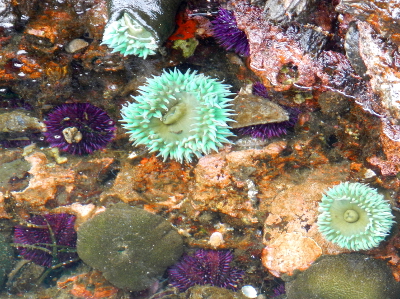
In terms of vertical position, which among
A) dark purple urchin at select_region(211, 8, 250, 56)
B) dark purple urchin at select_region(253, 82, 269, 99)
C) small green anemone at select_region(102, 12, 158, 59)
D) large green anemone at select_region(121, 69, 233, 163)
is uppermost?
dark purple urchin at select_region(211, 8, 250, 56)

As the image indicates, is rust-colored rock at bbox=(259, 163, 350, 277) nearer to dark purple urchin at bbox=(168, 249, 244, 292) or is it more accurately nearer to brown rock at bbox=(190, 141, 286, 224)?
brown rock at bbox=(190, 141, 286, 224)

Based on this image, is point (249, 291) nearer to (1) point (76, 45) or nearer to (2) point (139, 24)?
(2) point (139, 24)

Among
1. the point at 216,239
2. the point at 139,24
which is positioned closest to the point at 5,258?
the point at 216,239

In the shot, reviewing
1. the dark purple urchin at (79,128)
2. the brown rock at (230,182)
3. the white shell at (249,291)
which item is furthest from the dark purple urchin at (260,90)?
the white shell at (249,291)

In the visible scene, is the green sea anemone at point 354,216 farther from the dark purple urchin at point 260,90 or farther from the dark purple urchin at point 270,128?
the dark purple urchin at point 260,90

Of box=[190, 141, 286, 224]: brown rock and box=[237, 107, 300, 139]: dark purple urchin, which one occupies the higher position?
box=[237, 107, 300, 139]: dark purple urchin

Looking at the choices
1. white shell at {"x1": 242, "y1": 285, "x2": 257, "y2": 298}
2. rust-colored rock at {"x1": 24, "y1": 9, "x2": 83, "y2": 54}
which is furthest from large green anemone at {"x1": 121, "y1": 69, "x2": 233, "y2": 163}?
white shell at {"x1": 242, "y1": 285, "x2": 257, "y2": 298}
